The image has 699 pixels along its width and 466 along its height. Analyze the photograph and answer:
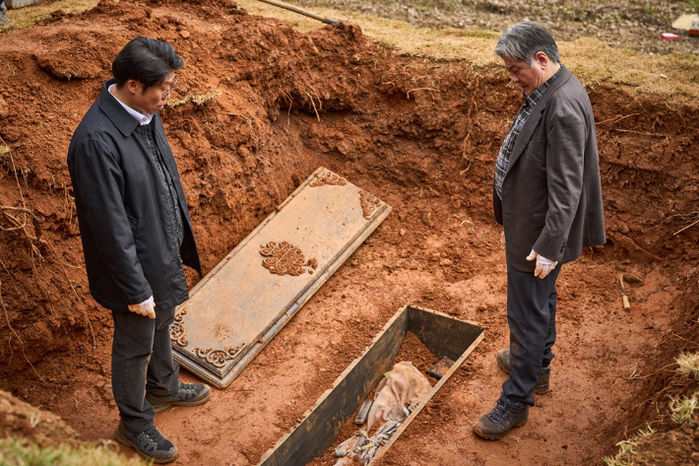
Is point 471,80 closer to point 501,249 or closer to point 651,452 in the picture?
point 501,249

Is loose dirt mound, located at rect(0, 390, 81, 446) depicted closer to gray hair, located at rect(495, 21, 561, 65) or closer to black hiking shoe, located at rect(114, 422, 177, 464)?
black hiking shoe, located at rect(114, 422, 177, 464)

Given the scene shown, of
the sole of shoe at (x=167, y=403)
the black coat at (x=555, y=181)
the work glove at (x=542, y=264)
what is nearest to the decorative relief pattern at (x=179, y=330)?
the sole of shoe at (x=167, y=403)

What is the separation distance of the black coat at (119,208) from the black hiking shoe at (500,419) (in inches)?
82.3

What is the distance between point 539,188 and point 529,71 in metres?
0.61

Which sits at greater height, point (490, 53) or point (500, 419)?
point (490, 53)

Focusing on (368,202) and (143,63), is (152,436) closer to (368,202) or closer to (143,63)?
(143,63)

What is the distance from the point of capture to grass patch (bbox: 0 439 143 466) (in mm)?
1966

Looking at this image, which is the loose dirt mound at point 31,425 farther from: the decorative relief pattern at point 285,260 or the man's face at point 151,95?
the decorative relief pattern at point 285,260

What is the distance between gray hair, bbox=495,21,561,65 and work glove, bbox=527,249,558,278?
1004 mm

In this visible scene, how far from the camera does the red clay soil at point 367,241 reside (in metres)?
4.15

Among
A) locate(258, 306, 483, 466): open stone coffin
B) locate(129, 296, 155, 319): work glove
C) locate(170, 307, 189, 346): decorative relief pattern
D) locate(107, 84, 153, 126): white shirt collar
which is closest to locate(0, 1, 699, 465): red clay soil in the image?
locate(258, 306, 483, 466): open stone coffin

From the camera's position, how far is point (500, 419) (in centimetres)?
391

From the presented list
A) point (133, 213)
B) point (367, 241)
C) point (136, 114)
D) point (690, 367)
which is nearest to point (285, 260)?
point (367, 241)

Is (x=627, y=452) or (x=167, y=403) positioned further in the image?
(x=167, y=403)
